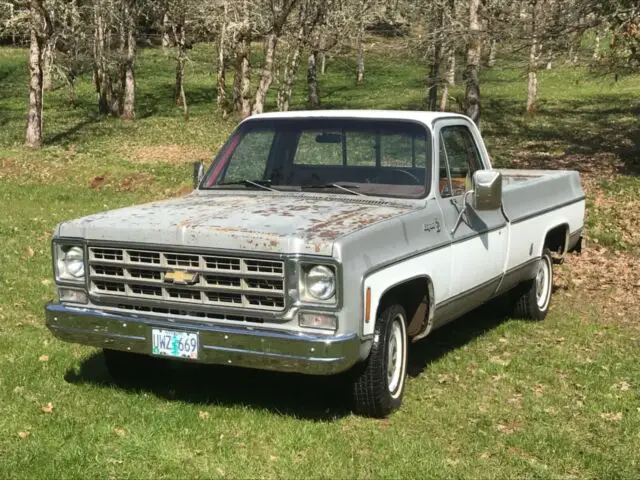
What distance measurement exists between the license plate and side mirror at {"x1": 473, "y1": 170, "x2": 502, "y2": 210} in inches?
95.0

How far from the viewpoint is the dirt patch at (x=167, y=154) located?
23.2 metres

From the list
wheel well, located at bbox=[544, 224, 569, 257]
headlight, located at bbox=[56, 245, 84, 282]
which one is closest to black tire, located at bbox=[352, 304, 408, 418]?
headlight, located at bbox=[56, 245, 84, 282]

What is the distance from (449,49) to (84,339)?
14766mm

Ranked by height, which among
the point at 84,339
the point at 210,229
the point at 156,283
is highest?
the point at 210,229

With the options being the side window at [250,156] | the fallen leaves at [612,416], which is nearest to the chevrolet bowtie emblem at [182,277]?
the side window at [250,156]

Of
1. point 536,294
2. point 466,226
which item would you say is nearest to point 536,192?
point 536,294

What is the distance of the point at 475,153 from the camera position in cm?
759

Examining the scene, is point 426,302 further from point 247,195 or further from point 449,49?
point 449,49

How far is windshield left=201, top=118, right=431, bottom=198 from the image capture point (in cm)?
660

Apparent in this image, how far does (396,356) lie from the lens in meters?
6.06

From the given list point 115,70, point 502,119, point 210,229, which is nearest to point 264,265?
point 210,229

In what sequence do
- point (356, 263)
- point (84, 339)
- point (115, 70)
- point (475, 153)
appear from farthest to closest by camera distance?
point (115, 70), point (475, 153), point (84, 339), point (356, 263)

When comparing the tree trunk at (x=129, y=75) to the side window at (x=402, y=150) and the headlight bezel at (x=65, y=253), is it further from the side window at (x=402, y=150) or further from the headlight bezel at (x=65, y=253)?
the headlight bezel at (x=65, y=253)

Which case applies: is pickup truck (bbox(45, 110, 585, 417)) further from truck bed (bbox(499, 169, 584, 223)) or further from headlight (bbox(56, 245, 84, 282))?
truck bed (bbox(499, 169, 584, 223))
